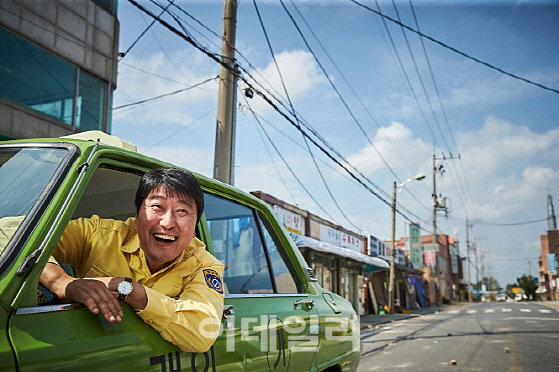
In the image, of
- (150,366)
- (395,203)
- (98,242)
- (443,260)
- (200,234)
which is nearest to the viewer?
(150,366)

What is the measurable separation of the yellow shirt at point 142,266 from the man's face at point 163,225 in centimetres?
7

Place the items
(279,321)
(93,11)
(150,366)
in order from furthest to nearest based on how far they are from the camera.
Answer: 1. (93,11)
2. (279,321)
3. (150,366)

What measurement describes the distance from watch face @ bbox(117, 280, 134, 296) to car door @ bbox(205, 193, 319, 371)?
0.79m

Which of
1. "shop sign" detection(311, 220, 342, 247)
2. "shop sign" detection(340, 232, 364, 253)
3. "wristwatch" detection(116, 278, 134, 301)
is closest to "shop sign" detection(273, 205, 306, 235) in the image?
"shop sign" detection(311, 220, 342, 247)

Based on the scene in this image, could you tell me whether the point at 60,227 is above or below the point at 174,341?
above

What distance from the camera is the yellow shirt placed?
195 centimetres

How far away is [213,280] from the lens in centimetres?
212

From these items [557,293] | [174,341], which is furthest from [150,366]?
[557,293]

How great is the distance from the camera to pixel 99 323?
5.64 ft

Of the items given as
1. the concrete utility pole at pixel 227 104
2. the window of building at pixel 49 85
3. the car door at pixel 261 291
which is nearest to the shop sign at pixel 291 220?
the concrete utility pole at pixel 227 104

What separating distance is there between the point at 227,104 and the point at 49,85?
4.07m

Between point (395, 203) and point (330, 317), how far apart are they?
2547 centimetres

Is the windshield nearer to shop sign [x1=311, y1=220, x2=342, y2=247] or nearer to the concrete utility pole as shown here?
the concrete utility pole

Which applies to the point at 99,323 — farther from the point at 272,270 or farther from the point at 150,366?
the point at 272,270
